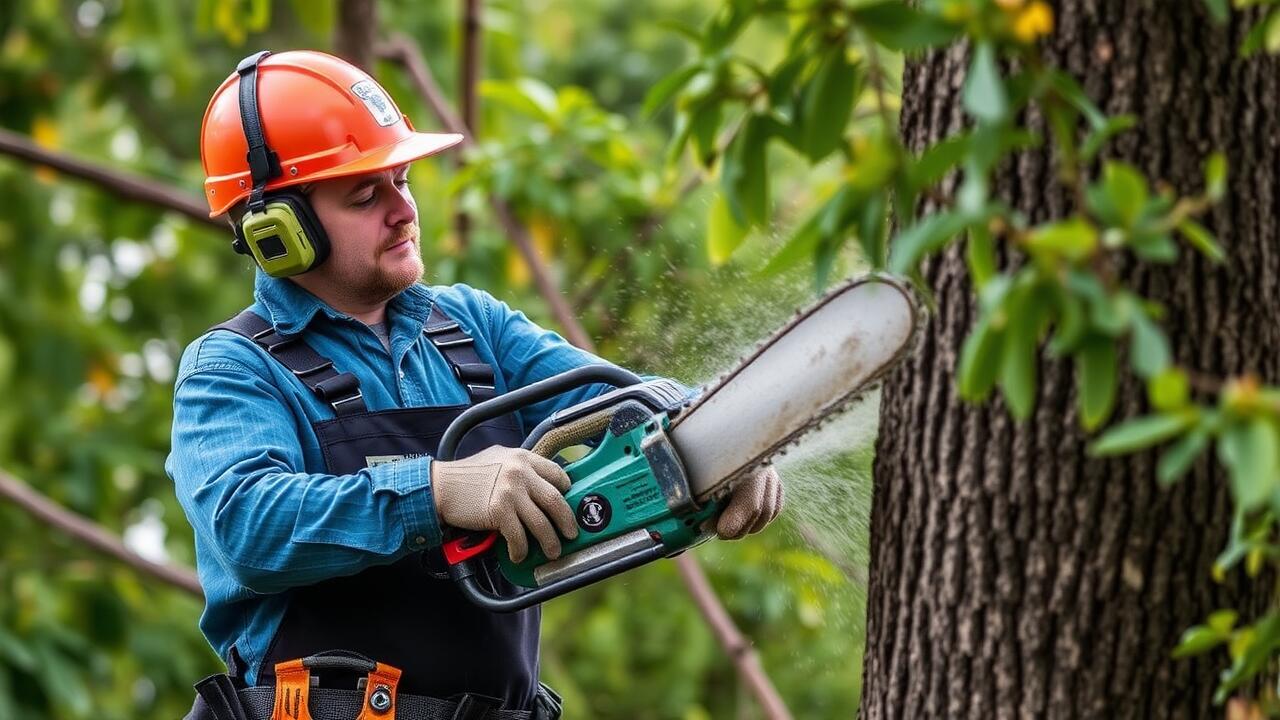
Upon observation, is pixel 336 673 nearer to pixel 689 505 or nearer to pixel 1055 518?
pixel 689 505

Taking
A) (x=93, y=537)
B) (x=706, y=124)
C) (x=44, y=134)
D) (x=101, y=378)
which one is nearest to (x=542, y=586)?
(x=706, y=124)

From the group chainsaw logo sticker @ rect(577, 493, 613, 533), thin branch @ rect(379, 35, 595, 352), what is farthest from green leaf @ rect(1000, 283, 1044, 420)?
thin branch @ rect(379, 35, 595, 352)

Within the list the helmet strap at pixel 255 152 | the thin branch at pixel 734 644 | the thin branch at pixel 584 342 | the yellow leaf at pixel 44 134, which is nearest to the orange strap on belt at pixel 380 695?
the helmet strap at pixel 255 152

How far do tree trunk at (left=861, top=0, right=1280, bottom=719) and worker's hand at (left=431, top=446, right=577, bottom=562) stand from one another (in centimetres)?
63

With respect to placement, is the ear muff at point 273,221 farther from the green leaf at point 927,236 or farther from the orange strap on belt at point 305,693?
the green leaf at point 927,236

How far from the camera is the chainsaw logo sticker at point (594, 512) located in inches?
97.7

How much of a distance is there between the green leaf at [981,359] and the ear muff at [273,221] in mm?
1558

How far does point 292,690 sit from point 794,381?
101 centimetres

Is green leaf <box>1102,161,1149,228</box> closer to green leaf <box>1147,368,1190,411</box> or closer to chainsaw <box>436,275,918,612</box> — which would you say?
green leaf <box>1147,368,1190,411</box>

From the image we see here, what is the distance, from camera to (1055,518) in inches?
84.7

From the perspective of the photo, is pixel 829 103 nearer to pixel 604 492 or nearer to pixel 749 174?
pixel 749 174

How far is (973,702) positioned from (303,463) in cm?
113

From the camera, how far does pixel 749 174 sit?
72.4 inches

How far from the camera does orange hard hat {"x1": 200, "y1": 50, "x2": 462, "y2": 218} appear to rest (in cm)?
278
